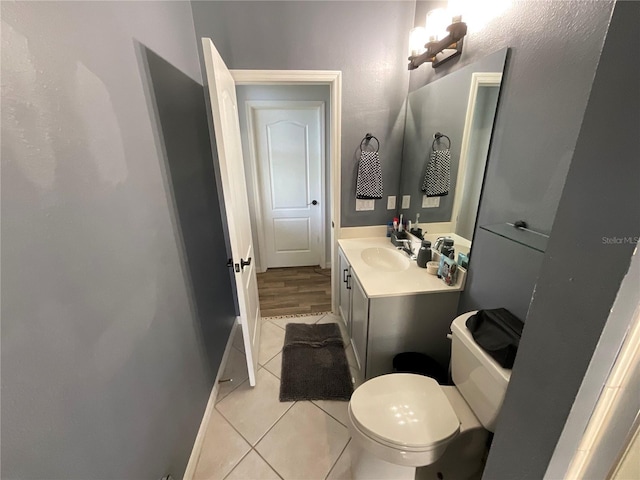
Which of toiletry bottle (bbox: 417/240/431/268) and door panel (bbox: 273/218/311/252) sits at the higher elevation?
toiletry bottle (bbox: 417/240/431/268)

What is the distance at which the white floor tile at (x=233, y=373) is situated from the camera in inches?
70.6

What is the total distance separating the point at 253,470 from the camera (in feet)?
4.38

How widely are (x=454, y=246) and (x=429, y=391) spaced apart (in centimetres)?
77

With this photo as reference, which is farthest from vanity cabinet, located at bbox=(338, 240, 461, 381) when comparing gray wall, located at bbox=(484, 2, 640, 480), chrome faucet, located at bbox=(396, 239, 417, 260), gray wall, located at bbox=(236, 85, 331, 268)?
gray wall, located at bbox=(236, 85, 331, 268)

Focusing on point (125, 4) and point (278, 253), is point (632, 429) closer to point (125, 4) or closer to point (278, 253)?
point (125, 4)

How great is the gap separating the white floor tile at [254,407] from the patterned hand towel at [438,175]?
163 centimetres

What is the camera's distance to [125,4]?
92 cm

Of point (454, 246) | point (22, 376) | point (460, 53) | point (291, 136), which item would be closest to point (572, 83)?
point (460, 53)

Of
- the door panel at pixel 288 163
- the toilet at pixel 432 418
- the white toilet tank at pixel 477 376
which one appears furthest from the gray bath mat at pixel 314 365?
the door panel at pixel 288 163

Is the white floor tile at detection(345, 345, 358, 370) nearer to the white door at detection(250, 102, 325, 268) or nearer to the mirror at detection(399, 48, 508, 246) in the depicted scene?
the mirror at detection(399, 48, 508, 246)

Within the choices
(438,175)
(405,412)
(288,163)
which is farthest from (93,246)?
(288,163)

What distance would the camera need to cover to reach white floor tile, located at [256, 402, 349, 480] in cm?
134

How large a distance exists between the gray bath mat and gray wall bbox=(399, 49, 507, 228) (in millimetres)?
1184

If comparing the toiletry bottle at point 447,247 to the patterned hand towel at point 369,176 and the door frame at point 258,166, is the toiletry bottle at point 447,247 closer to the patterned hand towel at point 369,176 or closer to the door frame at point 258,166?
the patterned hand towel at point 369,176
